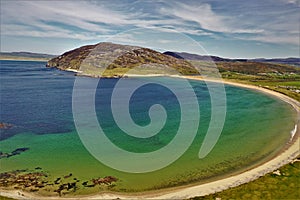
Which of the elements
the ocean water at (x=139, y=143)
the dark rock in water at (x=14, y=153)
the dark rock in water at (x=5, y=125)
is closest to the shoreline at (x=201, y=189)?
the ocean water at (x=139, y=143)

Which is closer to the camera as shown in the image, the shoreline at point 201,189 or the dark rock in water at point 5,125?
the shoreline at point 201,189

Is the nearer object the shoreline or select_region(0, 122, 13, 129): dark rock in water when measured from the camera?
the shoreline

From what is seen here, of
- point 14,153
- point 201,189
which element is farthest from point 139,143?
point 14,153

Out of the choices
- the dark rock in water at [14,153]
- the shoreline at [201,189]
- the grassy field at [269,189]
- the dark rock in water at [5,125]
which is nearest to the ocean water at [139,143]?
the dark rock in water at [14,153]

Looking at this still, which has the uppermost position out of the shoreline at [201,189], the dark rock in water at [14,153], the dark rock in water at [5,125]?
the dark rock in water at [5,125]

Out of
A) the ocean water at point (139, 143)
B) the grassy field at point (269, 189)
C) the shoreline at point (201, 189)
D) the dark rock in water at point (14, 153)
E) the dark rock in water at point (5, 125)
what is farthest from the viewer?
the dark rock in water at point (5, 125)

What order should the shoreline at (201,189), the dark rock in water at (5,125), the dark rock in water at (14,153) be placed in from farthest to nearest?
1. the dark rock in water at (5,125)
2. the dark rock in water at (14,153)
3. the shoreline at (201,189)

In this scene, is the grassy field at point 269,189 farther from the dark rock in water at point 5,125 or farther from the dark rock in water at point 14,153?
the dark rock in water at point 5,125

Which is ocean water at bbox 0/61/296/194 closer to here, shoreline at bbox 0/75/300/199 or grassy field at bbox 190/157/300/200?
shoreline at bbox 0/75/300/199

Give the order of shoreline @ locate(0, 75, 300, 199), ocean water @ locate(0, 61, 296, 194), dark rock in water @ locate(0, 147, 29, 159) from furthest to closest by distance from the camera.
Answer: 1. dark rock in water @ locate(0, 147, 29, 159)
2. ocean water @ locate(0, 61, 296, 194)
3. shoreline @ locate(0, 75, 300, 199)

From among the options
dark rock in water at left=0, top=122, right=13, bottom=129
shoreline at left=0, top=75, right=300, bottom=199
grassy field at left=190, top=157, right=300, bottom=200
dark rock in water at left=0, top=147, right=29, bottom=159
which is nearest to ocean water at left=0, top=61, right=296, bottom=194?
dark rock in water at left=0, top=147, right=29, bottom=159

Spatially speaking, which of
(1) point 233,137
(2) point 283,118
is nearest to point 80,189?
(1) point 233,137

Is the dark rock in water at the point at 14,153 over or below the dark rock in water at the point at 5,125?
below
